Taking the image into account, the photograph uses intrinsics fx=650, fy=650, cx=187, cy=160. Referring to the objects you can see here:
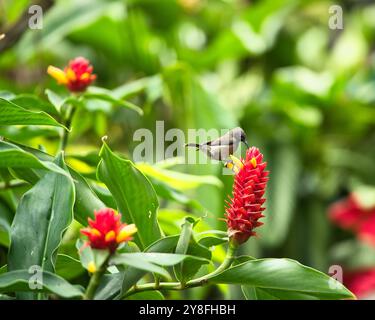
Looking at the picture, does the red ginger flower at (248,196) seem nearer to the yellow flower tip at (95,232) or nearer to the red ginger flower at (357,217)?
the yellow flower tip at (95,232)

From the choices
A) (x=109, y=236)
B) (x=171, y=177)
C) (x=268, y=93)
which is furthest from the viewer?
(x=268, y=93)

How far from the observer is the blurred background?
4.68 ft

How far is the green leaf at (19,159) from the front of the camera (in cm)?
44

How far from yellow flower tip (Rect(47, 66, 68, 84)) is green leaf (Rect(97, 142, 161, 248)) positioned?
0.12 m

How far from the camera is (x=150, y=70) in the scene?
5.11 feet

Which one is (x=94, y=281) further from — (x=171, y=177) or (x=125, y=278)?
(x=171, y=177)

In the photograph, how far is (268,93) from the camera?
1722 mm

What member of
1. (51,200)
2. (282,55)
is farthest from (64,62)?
(51,200)

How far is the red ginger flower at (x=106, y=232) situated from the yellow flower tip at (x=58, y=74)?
20 cm

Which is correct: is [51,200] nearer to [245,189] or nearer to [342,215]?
[245,189]

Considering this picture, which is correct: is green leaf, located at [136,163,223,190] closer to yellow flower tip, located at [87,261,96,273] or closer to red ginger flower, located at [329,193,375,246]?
yellow flower tip, located at [87,261,96,273]

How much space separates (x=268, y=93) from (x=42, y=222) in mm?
1298

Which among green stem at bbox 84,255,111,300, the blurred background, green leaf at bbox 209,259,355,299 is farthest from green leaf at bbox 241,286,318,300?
the blurred background

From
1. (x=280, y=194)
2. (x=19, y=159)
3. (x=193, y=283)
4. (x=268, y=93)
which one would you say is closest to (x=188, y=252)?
(x=193, y=283)
